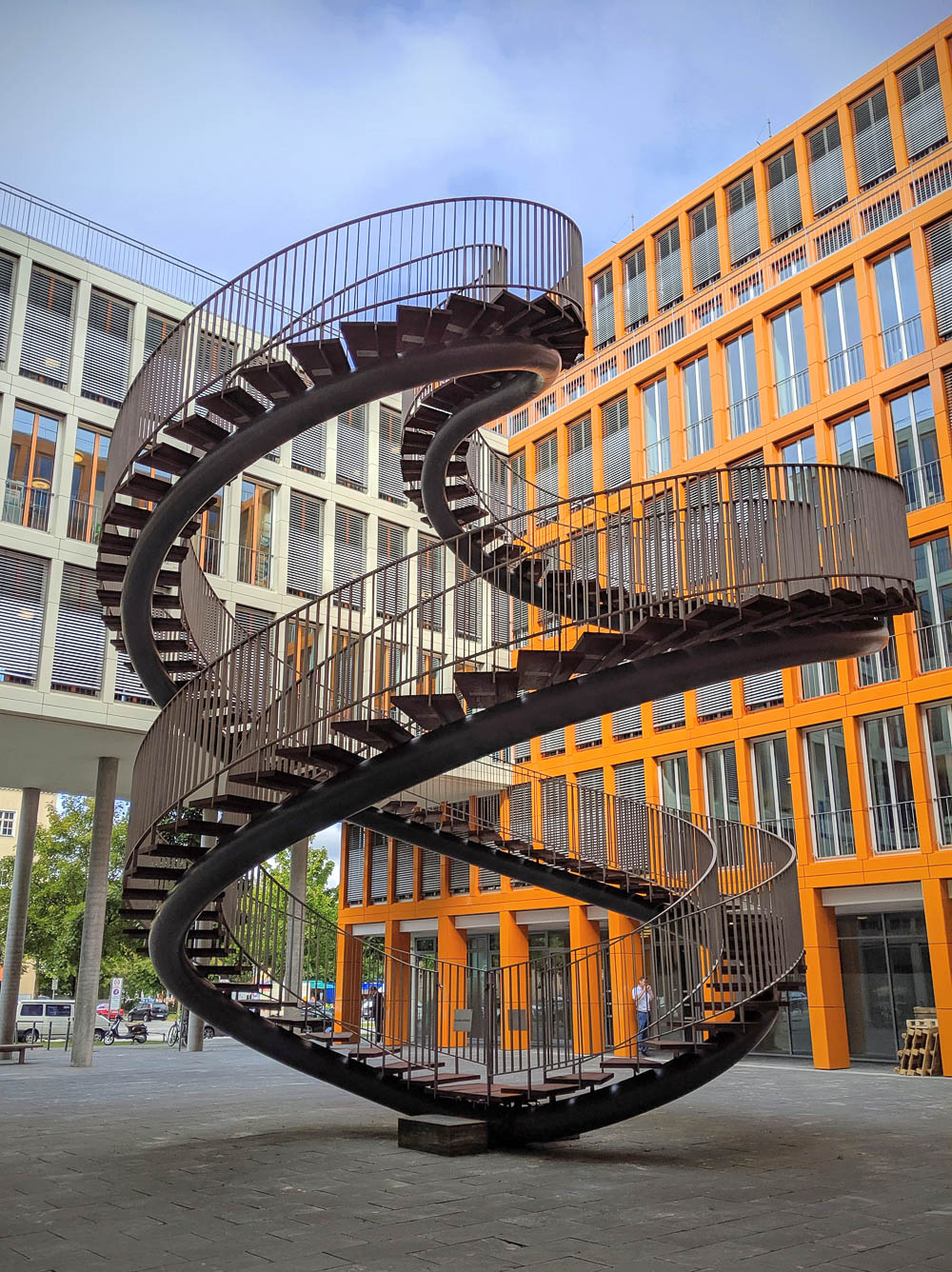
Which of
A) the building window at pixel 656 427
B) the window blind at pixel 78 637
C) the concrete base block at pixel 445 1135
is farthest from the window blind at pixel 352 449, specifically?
the concrete base block at pixel 445 1135

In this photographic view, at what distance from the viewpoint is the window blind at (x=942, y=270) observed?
21.0m

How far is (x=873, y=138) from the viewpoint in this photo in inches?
920

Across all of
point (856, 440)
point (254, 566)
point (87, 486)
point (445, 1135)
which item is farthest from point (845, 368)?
point (445, 1135)

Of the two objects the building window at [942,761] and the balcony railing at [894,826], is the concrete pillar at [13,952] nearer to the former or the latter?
the balcony railing at [894,826]

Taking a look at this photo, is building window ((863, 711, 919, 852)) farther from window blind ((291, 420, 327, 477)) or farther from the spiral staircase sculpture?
window blind ((291, 420, 327, 477))

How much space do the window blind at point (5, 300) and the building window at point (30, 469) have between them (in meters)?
1.27

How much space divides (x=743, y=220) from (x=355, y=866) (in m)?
21.5

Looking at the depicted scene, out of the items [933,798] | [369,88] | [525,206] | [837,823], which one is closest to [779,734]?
[837,823]

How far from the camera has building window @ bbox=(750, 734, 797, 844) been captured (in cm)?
2198

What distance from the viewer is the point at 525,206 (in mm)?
11734

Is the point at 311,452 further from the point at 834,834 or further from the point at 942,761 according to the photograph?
the point at 942,761

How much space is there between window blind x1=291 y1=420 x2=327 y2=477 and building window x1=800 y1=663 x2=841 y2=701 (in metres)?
12.0

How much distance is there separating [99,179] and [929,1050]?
2642cm

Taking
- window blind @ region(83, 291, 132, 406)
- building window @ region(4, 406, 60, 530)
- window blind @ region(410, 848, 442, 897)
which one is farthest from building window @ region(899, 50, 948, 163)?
window blind @ region(410, 848, 442, 897)
